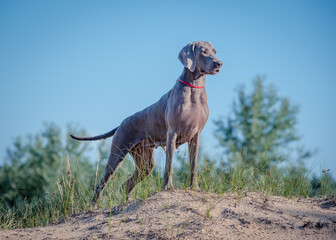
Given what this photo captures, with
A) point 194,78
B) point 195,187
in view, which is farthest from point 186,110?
point 195,187

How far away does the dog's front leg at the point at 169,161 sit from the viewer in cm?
509

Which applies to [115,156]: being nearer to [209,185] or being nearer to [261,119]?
[209,185]

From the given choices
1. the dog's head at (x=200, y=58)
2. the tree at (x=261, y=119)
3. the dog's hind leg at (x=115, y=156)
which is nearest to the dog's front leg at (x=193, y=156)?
the dog's head at (x=200, y=58)

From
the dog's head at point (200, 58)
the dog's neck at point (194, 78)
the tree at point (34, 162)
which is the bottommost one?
the tree at point (34, 162)

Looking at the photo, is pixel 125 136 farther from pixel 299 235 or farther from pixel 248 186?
pixel 299 235

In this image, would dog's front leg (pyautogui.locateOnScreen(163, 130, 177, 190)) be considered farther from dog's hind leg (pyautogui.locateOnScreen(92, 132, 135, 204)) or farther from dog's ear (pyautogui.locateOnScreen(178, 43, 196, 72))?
dog's hind leg (pyautogui.locateOnScreen(92, 132, 135, 204))

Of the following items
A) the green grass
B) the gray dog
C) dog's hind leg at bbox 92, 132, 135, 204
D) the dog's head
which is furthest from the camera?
dog's hind leg at bbox 92, 132, 135, 204

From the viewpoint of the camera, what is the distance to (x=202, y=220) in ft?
13.9

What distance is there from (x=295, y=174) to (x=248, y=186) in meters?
0.90

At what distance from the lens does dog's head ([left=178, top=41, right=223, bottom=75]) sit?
5.02 m

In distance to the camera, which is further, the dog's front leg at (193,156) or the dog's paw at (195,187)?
the dog's front leg at (193,156)

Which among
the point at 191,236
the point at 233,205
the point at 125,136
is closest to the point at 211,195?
the point at 233,205

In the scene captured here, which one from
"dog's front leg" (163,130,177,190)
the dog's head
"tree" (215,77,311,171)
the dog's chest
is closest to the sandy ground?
"dog's front leg" (163,130,177,190)

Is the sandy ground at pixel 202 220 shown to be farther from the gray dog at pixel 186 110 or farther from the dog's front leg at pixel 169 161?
the gray dog at pixel 186 110
